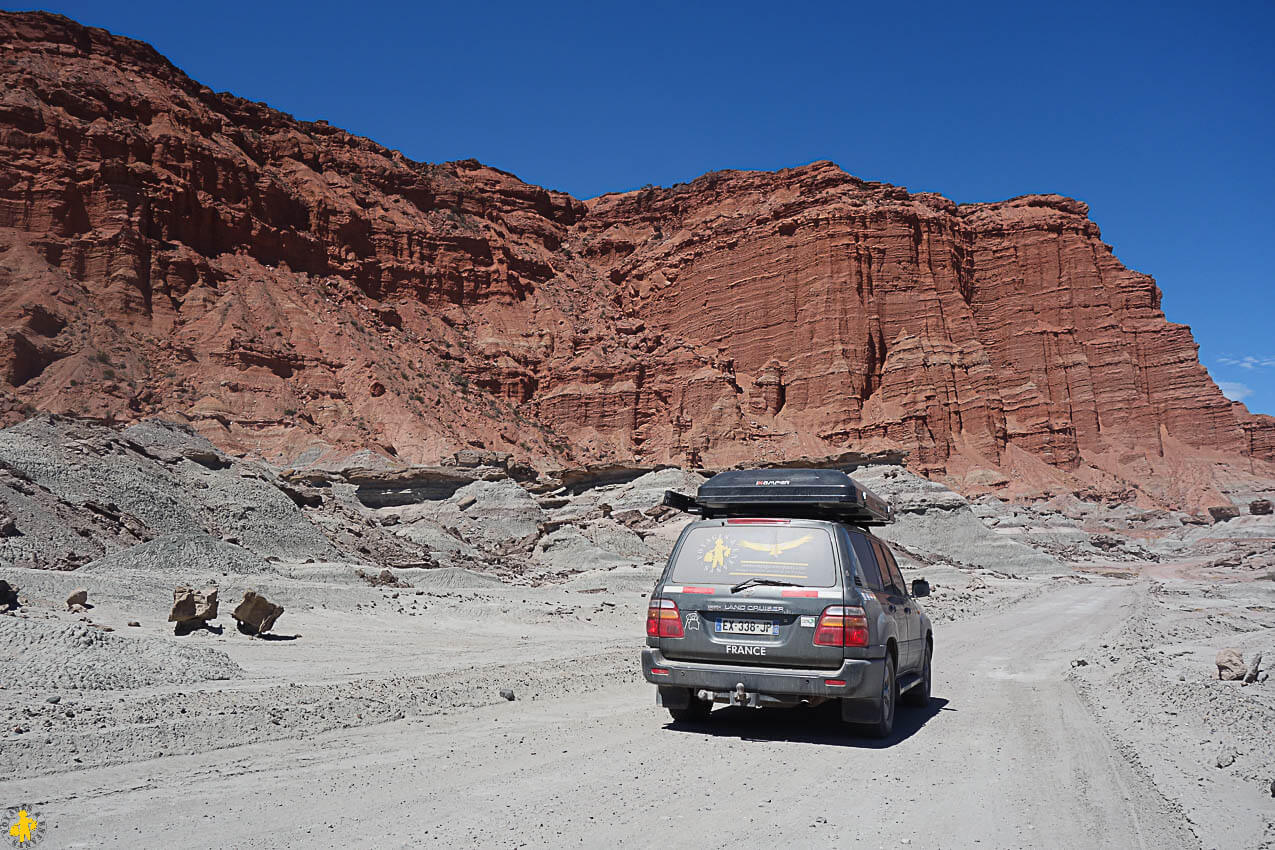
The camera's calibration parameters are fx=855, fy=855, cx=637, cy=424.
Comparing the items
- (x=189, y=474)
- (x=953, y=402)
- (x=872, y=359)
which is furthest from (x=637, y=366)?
(x=189, y=474)

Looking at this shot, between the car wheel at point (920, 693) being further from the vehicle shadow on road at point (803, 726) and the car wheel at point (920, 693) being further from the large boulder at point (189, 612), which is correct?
the large boulder at point (189, 612)

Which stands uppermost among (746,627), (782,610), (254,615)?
(782,610)

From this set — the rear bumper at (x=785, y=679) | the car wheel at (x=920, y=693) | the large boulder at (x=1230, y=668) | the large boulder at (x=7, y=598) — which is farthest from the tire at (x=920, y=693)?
the large boulder at (x=7, y=598)

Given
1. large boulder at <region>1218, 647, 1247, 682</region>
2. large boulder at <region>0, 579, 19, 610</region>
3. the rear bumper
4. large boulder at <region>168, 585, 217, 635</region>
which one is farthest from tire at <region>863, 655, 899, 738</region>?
large boulder at <region>0, 579, 19, 610</region>

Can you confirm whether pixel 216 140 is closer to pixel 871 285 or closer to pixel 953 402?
pixel 871 285

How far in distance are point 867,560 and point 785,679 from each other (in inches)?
61.5

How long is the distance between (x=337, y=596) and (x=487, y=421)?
202 feet

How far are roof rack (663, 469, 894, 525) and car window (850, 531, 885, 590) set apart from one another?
0.90ft

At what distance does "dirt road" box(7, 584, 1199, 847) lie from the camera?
4957mm

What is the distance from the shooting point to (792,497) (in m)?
8.17

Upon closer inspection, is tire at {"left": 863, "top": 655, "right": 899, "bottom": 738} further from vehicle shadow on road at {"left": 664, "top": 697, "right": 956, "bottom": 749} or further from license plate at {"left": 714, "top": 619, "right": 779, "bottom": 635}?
license plate at {"left": 714, "top": 619, "right": 779, "bottom": 635}

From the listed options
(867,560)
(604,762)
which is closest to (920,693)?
(867,560)

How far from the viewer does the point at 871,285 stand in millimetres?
92875

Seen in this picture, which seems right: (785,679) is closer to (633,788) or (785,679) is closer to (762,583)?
(762,583)
